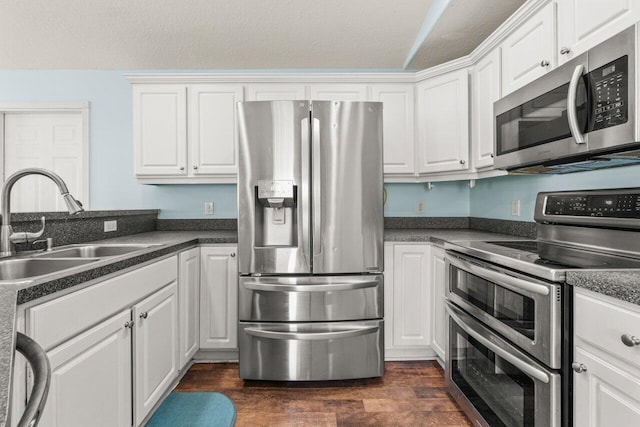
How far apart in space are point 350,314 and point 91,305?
1460 mm

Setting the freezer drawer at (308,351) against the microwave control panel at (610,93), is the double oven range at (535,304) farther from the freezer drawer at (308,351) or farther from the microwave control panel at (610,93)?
the freezer drawer at (308,351)

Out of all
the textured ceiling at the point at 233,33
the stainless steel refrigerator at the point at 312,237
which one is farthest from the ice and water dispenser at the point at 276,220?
the textured ceiling at the point at 233,33

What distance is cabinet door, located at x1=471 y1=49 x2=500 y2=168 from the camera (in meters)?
2.25

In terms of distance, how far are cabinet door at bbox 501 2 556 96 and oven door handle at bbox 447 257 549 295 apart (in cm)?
101

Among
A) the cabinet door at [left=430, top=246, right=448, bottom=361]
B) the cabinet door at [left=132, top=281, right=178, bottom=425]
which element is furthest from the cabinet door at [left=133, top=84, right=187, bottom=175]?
the cabinet door at [left=430, top=246, right=448, bottom=361]

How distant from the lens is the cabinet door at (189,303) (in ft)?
7.30

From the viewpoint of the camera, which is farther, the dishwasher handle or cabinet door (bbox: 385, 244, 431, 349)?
cabinet door (bbox: 385, 244, 431, 349)

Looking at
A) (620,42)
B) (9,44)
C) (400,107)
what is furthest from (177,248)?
(9,44)

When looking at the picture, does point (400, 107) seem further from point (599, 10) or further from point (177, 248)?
point (177, 248)

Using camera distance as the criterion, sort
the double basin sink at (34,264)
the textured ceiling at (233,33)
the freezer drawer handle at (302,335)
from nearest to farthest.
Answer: the double basin sink at (34,264)
the freezer drawer handle at (302,335)
the textured ceiling at (233,33)

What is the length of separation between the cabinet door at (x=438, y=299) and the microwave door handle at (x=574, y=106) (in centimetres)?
118

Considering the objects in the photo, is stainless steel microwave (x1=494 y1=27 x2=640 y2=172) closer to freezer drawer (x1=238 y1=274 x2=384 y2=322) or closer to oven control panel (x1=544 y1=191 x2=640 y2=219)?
oven control panel (x1=544 y1=191 x2=640 y2=219)

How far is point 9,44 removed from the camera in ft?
9.62

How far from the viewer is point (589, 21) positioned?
4.75 feet
